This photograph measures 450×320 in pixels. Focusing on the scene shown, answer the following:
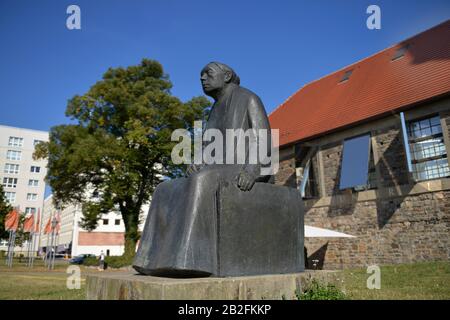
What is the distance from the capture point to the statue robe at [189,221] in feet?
8.89

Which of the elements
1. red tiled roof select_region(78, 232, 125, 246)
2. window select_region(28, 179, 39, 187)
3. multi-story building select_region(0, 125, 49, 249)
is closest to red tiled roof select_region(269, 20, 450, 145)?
red tiled roof select_region(78, 232, 125, 246)

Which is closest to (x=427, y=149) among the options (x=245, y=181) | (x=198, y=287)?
(x=245, y=181)

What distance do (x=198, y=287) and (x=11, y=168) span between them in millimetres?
65979

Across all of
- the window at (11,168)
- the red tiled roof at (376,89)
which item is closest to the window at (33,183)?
the window at (11,168)

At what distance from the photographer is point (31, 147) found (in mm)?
60812

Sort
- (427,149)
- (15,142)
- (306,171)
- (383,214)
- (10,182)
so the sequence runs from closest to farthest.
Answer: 1. (427,149)
2. (383,214)
3. (306,171)
4. (10,182)
5. (15,142)

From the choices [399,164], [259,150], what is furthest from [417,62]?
[259,150]

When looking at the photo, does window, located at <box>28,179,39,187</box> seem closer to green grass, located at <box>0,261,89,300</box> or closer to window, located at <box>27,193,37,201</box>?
window, located at <box>27,193,37,201</box>

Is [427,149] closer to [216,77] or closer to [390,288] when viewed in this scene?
[390,288]

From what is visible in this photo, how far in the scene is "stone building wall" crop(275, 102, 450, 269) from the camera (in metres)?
13.7

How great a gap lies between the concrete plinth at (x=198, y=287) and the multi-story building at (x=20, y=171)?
204 ft

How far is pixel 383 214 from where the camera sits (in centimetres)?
1542
